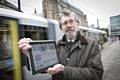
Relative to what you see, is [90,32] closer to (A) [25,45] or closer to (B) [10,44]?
(B) [10,44]

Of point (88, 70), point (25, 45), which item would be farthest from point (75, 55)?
point (25, 45)

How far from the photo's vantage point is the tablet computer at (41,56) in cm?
214

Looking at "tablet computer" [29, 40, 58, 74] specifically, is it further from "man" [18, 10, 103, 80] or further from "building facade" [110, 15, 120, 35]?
"building facade" [110, 15, 120, 35]

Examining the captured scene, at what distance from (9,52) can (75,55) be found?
4072 mm

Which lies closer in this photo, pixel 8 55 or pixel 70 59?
pixel 70 59

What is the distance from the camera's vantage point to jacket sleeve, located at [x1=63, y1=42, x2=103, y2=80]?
97.7 inches

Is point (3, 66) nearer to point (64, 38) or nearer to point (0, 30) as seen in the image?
point (0, 30)

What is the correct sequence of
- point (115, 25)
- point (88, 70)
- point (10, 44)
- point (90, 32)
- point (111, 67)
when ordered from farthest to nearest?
1. point (115, 25)
2. point (90, 32)
3. point (111, 67)
4. point (10, 44)
5. point (88, 70)

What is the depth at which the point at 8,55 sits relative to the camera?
641 centimetres

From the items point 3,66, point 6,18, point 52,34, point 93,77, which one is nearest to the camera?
point 93,77

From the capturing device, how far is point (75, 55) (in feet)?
8.63

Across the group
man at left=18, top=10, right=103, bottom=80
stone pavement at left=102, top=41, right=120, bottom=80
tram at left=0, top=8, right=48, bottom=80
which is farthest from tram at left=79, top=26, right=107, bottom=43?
man at left=18, top=10, right=103, bottom=80

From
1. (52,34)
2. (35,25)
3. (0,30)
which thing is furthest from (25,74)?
(52,34)

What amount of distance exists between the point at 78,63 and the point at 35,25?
657 cm
